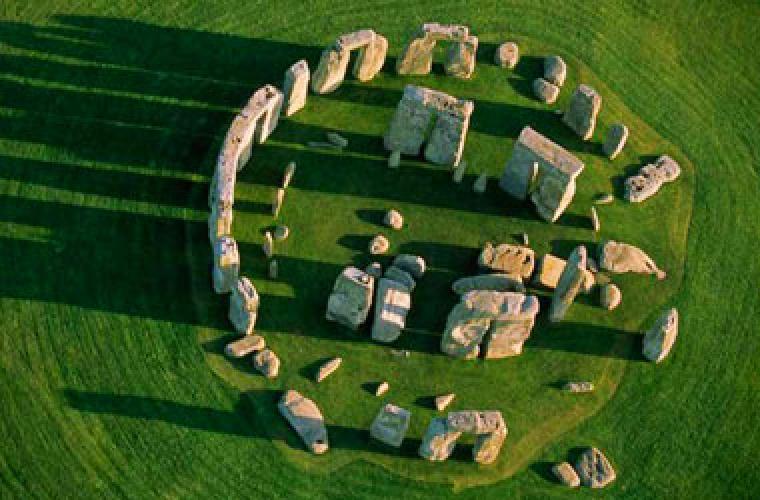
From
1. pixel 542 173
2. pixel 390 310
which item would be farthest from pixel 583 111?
pixel 390 310

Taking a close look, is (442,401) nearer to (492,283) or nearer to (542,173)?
(492,283)

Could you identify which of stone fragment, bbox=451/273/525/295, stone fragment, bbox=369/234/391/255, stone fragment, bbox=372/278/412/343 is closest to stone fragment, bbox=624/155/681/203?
stone fragment, bbox=451/273/525/295

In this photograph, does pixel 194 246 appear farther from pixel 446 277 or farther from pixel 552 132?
pixel 552 132

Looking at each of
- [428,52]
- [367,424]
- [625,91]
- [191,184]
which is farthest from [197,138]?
[625,91]

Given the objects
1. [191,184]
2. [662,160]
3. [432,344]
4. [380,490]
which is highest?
[662,160]

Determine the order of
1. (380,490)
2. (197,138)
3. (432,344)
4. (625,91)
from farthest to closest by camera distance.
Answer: (625,91), (197,138), (432,344), (380,490)

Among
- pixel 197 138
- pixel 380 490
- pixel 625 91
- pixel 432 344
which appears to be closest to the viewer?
pixel 380 490
